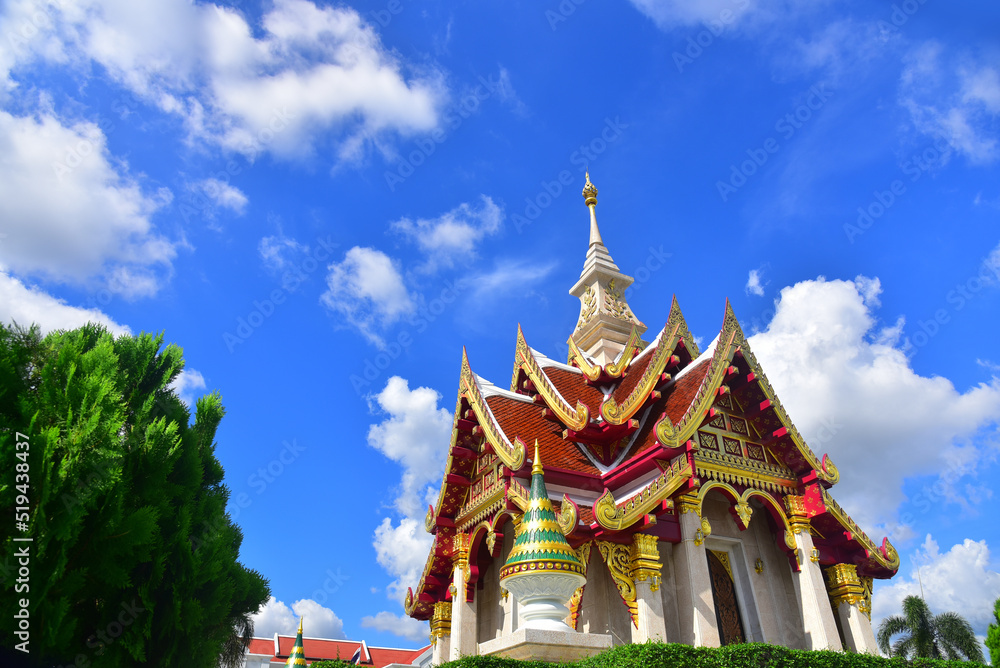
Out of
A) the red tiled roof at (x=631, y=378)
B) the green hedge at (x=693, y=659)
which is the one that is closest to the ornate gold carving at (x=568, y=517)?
the green hedge at (x=693, y=659)

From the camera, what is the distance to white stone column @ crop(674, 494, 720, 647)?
9.92 metres

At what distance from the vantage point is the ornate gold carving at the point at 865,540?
1223 centimetres

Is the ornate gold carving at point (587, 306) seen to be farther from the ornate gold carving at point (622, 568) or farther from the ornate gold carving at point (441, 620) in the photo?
the ornate gold carving at point (622, 568)

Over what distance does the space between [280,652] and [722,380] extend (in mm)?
35367

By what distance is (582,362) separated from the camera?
54.0ft

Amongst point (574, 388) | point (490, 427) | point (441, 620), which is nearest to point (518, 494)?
point (490, 427)

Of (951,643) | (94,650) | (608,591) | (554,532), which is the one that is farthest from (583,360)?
(951,643)

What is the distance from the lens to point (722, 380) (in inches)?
472

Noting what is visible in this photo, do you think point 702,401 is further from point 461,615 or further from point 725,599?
Answer: point 461,615

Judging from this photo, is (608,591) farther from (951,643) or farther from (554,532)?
(951,643)

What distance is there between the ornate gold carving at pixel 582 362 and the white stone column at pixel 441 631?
641 centimetres

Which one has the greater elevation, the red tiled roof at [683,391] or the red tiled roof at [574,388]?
the red tiled roof at [574,388]

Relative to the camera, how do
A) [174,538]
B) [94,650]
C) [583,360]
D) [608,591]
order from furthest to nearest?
[583,360]
[608,591]
[174,538]
[94,650]

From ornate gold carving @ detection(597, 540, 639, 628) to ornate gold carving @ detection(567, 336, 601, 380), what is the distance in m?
5.69
